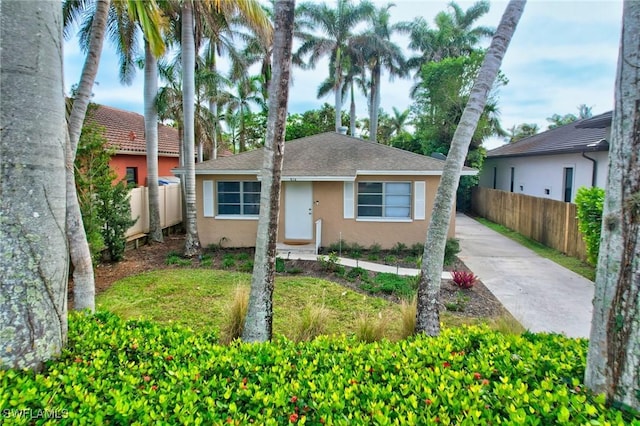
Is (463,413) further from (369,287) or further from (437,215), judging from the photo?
(369,287)

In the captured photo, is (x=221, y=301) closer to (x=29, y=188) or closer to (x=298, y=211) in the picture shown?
(x=29, y=188)

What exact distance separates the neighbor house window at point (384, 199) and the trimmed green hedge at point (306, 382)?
368 inches

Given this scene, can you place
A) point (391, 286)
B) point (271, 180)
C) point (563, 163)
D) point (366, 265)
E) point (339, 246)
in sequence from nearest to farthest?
point (271, 180) → point (391, 286) → point (366, 265) → point (339, 246) → point (563, 163)

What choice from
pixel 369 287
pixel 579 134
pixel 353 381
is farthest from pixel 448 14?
pixel 353 381

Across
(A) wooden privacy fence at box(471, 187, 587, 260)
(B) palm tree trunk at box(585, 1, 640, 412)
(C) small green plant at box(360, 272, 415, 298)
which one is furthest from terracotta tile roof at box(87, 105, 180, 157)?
(B) palm tree trunk at box(585, 1, 640, 412)

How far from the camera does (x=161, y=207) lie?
15.5 m

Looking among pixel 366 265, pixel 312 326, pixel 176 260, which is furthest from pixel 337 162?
pixel 312 326

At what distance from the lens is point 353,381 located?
9.06ft

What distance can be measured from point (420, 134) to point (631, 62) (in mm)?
24881

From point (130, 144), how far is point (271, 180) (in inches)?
631

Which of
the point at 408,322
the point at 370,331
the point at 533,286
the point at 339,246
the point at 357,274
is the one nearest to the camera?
the point at 370,331

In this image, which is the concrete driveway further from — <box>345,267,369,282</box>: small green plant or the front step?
the front step

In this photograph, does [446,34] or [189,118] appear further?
[446,34]

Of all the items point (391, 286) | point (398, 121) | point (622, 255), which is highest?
point (398, 121)
